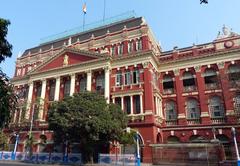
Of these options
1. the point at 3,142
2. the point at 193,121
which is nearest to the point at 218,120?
the point at 193,121

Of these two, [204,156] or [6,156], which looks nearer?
[204,156]

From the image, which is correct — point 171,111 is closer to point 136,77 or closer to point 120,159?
point 136,77

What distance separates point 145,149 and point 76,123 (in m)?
9.62

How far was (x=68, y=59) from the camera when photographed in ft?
127

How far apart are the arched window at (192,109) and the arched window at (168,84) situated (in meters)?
3.45

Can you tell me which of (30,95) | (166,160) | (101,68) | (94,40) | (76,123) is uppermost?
(94,40)

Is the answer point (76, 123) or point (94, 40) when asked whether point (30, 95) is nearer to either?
point (94, 40)

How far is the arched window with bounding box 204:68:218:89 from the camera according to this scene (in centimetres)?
3238

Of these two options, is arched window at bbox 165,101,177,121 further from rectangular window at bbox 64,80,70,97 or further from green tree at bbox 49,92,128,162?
rectangular window at bbox 64,80,70,97

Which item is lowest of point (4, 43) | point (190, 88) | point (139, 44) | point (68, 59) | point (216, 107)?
point (4, 43)

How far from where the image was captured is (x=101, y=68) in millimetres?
34969

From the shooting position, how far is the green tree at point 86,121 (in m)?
24.5

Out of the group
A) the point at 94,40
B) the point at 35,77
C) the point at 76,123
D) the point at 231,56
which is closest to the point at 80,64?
the point at 94,40

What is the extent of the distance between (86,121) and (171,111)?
15.0 metres
